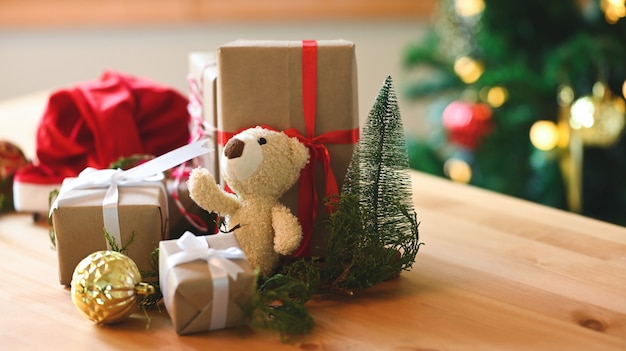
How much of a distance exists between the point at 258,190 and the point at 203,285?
0.50ft

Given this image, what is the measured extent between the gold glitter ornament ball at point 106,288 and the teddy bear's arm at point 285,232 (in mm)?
143

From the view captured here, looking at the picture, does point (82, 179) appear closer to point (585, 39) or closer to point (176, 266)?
point (176, 266)

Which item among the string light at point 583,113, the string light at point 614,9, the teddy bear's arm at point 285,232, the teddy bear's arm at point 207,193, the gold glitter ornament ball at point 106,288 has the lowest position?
the gold glitter ornament ball at point 106,288

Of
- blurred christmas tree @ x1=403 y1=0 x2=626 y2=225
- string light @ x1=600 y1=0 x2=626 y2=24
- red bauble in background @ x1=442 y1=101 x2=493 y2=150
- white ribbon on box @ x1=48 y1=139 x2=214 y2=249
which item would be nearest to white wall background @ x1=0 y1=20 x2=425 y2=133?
blurred christmas tree @ x1=403 y1=0 x2=626 y2=225

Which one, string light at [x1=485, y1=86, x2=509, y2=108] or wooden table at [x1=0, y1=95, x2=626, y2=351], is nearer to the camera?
wooden table at [x1=0, y1=95, x2=626, y2=351]

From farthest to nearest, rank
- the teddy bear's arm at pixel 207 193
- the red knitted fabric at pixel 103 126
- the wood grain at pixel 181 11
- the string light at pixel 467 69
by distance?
1. the wood grain at pixel 181 11
2. the string light at pixel 467 69
3. the red knitted fabric at pixel 103 126
4. the teddy bear's arm at pixel 207 193

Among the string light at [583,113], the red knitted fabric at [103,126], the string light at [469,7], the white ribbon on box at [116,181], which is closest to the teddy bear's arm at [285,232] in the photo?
the white ribbon on box at [116,181]

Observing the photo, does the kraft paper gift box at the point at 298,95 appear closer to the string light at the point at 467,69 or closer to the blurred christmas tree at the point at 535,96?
the blurred christmas tree at the point at 535,96

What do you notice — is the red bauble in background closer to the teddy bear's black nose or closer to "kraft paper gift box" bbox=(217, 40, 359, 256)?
"kraft paper gift box" bbox=(217, 40, 359, 256)

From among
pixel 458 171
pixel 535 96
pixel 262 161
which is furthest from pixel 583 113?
pixel 262 161

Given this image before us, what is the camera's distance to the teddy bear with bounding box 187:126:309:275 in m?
0.87

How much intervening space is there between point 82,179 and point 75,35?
166cm

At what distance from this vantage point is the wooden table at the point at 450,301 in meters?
0.80

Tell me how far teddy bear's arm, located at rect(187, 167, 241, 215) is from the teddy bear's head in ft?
0.05
